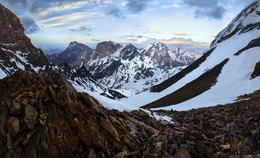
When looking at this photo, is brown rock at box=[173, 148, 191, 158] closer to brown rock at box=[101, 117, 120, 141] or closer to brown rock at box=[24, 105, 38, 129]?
brown rock at box=[101, 117, 120, 141]

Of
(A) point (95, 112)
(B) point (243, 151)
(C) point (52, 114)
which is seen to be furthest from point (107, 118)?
(B) point (243, 151)

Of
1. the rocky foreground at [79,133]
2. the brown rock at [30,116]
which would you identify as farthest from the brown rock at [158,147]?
the brown rock at [30,116]

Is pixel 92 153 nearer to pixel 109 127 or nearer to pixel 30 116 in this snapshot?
pixel 109 127

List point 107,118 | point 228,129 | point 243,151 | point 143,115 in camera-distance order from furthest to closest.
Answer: point 143,115 → point 228,129 → point 107,118 → point 243,151

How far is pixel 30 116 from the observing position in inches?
419

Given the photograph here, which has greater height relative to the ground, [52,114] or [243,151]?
[52,114]

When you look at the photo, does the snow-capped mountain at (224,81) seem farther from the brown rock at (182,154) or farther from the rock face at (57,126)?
the rock face at (57,126)

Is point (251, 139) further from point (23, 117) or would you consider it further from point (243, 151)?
point (23, 117)

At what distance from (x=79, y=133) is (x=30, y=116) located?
3.90 meters

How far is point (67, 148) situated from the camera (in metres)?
10.0

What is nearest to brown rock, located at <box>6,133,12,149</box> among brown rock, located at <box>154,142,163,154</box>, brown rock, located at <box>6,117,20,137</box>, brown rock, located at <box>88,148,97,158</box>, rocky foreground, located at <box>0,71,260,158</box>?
rocky foreground, located at <box>0,71,260,158</box>

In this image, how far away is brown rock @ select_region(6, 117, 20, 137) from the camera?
33.6 ft

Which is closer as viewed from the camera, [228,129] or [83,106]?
[83,106]

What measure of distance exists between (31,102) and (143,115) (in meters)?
9.87
